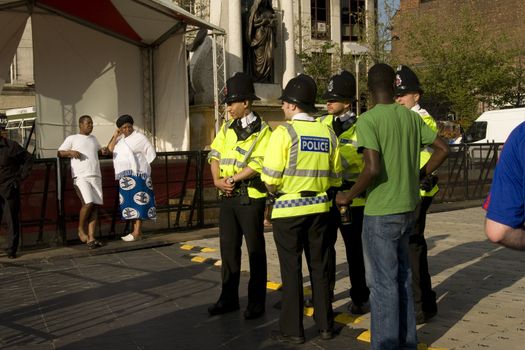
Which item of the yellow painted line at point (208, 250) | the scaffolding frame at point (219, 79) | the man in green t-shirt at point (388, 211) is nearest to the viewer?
the man in green t-shirt at point (388, 211)

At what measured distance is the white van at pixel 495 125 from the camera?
2352cm

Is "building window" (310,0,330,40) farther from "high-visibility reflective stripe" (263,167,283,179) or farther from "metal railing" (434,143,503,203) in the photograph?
"high-visibility reflective stripe" (263,167,283,179)

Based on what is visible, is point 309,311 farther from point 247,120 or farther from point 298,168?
point 247,120

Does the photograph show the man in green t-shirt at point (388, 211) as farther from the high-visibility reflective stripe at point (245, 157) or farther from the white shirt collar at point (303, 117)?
the high-visibility reflective stripe at point (245, 157)

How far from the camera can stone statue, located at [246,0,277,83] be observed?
22.6 metres

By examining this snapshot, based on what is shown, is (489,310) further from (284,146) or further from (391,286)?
(284,146)

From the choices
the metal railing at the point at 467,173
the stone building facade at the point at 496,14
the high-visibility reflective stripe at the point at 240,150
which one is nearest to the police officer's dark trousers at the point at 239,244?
the high-visibility reflective stripe at the point at 240,150

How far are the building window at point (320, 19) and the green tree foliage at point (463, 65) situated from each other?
12.9ft

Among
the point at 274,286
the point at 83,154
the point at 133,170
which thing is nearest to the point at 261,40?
the point at 133,170

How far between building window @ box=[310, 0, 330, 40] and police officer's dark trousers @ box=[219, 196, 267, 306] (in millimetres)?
27565

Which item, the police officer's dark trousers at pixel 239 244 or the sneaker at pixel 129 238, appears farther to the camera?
the sneaker at pixel 129 238

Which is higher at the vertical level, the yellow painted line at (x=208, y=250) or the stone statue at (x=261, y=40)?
the stone statue at (x=261, y=40)

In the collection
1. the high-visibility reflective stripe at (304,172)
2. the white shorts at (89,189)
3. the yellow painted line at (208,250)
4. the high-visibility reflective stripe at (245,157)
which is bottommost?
the yellow painted line at (208,250)

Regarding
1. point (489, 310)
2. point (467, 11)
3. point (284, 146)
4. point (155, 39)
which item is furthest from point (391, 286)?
point (467, 11)
